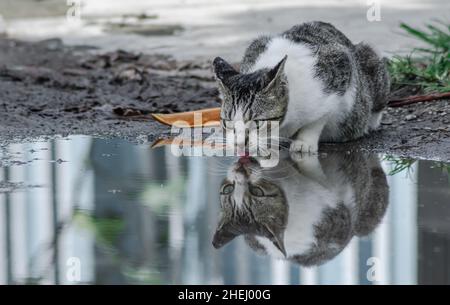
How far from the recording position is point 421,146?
6.54 metres

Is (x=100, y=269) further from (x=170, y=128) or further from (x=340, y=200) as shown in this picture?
(x=170, y=128)

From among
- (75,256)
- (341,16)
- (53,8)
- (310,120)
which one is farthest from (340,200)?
(53,8)

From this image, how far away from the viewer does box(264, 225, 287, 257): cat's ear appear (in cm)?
470

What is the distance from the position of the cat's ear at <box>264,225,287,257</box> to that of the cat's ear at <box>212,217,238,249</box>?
0.55 feet

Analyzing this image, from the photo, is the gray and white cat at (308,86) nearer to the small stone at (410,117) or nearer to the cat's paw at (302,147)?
the cat's paw at (302,147)

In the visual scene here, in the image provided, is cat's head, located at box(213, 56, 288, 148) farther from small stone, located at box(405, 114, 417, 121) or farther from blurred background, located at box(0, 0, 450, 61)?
blurred background, located at box(0, 0, 450, 61)

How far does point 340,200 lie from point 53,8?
7714 millimetres

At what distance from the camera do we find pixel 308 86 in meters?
6.38

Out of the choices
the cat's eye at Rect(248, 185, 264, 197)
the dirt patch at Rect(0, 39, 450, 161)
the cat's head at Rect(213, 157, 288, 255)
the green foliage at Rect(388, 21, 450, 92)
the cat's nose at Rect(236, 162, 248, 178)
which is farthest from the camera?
the green foliage at Rect(388, 21, 450, 92)

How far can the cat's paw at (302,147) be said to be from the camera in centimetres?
650

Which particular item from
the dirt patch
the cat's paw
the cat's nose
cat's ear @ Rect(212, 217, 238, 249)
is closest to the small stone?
the dirt patch

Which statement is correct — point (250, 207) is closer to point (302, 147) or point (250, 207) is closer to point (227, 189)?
point (227, 189)
